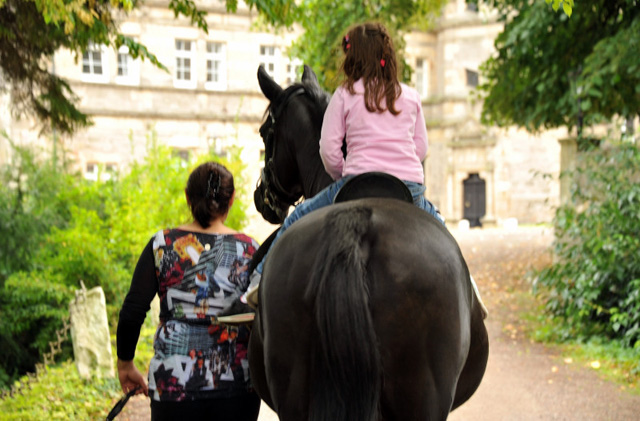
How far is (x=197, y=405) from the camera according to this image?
3.45m

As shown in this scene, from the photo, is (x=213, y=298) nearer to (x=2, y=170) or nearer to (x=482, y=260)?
(x=2, y=170)

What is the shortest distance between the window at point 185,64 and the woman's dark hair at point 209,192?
28.9 metres

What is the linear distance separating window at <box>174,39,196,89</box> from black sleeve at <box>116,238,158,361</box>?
29.1 metres

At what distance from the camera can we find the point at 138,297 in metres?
3.58

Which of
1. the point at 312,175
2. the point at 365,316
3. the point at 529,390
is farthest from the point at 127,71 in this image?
the point at 365,316

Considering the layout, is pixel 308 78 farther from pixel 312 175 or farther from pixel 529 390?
pixel 529 390

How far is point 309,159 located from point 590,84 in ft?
25.8

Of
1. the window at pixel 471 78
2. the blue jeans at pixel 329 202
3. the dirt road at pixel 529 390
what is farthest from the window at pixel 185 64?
the blue jeans at pixel 329 202

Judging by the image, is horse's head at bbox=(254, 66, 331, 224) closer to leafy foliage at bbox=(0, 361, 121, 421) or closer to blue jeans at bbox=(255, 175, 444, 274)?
blue jeans at bbox=(255, 175, 444, 274)

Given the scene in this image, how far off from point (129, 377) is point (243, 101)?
30.5 m

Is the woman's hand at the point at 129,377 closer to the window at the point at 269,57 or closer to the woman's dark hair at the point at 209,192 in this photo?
the woman's dark hair at the point at 209,192

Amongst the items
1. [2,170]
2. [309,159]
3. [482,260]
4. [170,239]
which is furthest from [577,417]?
[482,260]

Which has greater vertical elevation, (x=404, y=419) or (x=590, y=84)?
(x=590, y=84)

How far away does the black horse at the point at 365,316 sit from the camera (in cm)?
250
